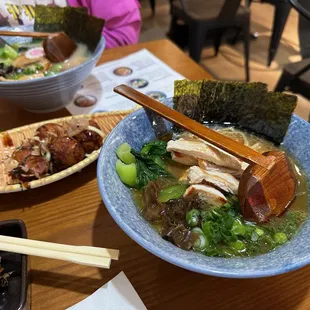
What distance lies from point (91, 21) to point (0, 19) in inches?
21.7

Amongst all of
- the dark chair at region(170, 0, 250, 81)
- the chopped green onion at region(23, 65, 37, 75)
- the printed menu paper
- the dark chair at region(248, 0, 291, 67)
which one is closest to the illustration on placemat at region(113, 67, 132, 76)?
the printed menu paper

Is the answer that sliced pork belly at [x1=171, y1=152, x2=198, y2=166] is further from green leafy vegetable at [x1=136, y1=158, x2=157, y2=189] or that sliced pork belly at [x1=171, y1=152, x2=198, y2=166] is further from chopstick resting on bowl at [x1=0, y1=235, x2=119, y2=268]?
chopstick resting on bowl at [x1=0, y1=235, x2=119, y2=268]

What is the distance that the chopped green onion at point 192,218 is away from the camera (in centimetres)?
74

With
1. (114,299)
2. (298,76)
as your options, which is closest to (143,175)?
(114,299)

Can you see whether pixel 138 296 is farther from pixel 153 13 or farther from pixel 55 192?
pixel 153 13

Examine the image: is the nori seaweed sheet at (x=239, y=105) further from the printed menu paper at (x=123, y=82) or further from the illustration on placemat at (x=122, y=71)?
the illustration on placemat at (x=122, y=71)

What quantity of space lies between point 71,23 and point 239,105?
82cm

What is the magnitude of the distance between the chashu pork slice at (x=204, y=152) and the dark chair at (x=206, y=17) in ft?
7.63

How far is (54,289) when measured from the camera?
0.75 m

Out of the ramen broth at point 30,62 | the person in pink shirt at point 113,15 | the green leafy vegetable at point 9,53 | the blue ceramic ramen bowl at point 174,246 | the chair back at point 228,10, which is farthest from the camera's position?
the chair back at point 228,10

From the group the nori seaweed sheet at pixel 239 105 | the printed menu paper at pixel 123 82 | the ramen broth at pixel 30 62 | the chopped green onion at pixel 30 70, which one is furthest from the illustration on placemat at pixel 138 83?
the nori seaweed sheet at pixel 239 105

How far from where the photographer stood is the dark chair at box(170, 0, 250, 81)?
9.77 ft

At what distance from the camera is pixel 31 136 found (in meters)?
1.09

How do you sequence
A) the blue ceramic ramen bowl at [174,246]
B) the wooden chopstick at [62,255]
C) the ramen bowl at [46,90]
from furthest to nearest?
1. the ramen bowl at [46,90]
2. the wooden chopstick at [62,255]
3. the blue ceramic ramen bowl at [174,246]
